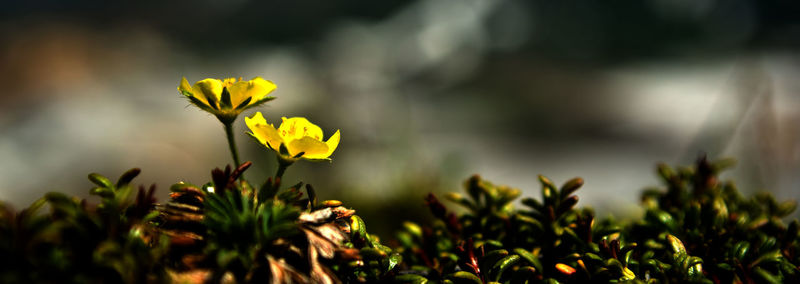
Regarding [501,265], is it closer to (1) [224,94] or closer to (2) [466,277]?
(2) [466,277]

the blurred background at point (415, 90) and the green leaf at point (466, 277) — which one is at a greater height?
the blurred background at point (415, 90)

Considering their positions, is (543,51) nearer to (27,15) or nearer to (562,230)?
(27,15)

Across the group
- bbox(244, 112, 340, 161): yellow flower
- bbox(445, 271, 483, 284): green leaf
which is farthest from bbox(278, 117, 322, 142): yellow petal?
bbox(445, 271, 483, 284): green leaf

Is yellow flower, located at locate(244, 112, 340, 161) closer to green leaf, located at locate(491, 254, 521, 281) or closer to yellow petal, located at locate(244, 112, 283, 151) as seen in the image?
yellow petal, located at locate(244, 112, 283, 151)

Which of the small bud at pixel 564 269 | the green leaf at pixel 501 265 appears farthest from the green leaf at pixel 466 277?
the small bud at pixel 564 269

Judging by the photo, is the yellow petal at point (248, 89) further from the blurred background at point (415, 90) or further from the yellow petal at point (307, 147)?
the blurred background at point (415, 90)

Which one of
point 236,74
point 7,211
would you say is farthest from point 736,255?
point 236,74
